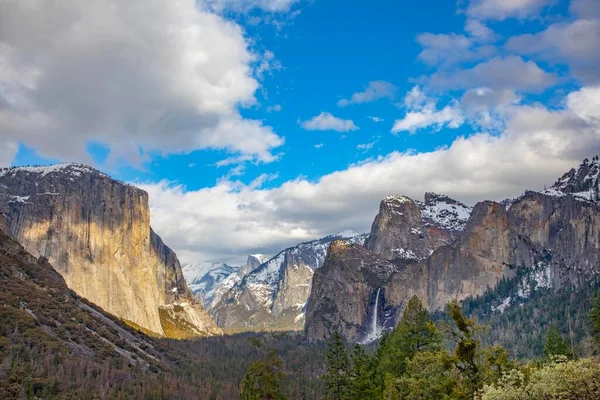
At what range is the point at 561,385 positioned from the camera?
107ft

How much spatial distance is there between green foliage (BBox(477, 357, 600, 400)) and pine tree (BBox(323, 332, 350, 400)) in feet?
103

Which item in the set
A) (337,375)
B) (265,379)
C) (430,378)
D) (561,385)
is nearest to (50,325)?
(337,375)

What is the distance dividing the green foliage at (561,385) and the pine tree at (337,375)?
31.3m

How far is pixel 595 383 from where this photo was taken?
32.6m

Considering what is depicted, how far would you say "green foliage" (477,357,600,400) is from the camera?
32.5 metres

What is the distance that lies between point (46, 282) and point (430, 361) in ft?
582

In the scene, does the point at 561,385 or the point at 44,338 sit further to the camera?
the point at 44,338

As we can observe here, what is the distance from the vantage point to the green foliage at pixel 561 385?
32.5 meters

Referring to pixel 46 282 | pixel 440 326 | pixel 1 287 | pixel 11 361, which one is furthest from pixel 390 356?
pixel 46 282

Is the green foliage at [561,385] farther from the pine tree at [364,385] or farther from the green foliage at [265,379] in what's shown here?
the pine tree at [364,385]

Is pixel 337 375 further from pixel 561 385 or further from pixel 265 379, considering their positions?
pixel 561 385

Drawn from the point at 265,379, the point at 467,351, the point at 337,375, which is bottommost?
the point at 337,375

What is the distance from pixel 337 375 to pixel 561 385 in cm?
3531

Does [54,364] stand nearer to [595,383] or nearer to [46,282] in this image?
[46,282]
